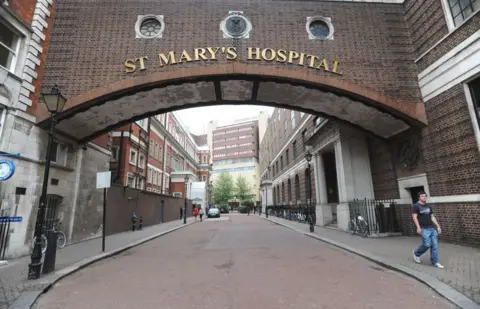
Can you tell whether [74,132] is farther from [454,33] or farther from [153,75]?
[454,33]

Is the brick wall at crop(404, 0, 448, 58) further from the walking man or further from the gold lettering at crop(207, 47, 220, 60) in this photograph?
the gold lettering at crop(207, 47, 220, 60)

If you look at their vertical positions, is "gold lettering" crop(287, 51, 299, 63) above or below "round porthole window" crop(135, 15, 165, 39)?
below

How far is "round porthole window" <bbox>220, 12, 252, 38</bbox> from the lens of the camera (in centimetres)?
1191

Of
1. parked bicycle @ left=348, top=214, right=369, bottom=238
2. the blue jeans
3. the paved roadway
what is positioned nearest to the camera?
the paved roadway

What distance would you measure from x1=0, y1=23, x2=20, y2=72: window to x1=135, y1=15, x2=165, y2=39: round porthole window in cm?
442

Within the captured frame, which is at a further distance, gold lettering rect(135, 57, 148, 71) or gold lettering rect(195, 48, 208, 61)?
gold lettering rect(195, 48, 208, 61)

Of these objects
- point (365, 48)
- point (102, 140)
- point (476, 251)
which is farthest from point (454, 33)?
point (102, 140)

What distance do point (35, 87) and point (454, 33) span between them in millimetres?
16055

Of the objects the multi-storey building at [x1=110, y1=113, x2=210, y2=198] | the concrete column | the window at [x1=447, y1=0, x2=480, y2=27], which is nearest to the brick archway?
the window at [x1=447, y1=0, x2=480, y2=27]

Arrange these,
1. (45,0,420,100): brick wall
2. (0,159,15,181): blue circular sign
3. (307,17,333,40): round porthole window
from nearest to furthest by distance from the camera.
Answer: (0,159,15,181): blue circular sign
(45,0,420,100): brick wall
(307,17,333,40): round porthole window

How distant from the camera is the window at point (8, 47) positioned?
29.8 ft

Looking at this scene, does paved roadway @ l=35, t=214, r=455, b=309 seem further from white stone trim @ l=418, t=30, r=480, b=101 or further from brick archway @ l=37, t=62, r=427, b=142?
white stone trim @ l=418, t=30, r=480, b=101

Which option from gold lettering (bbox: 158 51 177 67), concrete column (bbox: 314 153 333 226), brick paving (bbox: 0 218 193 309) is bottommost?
brick paving (bbox: 0 218 193 309)

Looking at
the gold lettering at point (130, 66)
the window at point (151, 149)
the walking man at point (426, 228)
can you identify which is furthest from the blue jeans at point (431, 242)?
the window at point (151, 149)
